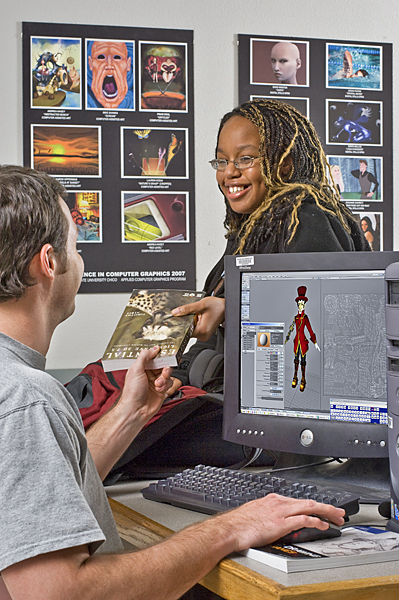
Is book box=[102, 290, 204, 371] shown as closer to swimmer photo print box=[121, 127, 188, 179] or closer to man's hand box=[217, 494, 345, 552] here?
man's hand box=[217, 494, 345, 552]

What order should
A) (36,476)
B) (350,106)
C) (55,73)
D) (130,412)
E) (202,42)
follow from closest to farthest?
(36,476), (130,412), (55,73), (202,42), (350,106)

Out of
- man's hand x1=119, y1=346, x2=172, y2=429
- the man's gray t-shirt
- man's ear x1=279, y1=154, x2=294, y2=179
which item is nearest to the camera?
the man's gray t-shirt

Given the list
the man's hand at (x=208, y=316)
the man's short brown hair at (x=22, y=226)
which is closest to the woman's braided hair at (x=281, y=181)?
the man's hand at (x=208, y=316)

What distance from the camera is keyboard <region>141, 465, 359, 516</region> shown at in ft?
3.24

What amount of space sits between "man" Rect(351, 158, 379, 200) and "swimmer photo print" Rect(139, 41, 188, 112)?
2.73ft

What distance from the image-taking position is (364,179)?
9.55 ft

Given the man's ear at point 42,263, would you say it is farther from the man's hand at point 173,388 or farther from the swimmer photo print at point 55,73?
the swimmer photo print at point 55,73

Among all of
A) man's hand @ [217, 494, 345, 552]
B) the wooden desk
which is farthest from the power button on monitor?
the wooden desk

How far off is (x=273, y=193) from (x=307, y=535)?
1.08 metres

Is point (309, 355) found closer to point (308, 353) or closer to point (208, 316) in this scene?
point (308, 353)

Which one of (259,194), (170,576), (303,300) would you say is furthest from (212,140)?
(170,576)

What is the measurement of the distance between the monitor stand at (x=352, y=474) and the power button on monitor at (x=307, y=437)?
0.07m

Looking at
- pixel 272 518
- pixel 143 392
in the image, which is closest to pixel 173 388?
pixel 143 392

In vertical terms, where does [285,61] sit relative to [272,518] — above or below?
above
